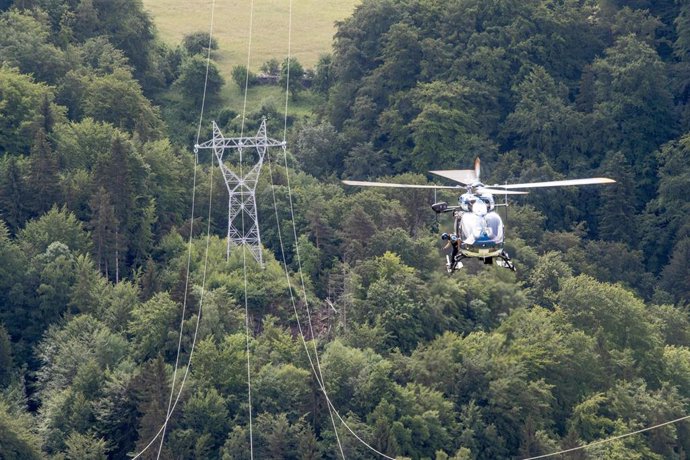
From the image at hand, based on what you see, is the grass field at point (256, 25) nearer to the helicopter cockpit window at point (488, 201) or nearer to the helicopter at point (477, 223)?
the helicopter at point (477, 223)

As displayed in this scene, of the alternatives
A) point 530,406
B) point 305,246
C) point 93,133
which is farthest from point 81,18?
point 530,406

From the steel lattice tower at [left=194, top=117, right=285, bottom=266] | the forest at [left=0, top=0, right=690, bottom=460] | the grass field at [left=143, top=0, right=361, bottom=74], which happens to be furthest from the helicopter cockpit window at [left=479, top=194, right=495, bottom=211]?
the grass field at [left=143, top=0, right=361, bottom=74]

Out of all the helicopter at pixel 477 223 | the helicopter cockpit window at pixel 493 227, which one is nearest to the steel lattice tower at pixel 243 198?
the helicopter at pixel 477 223

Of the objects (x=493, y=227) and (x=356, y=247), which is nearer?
(x=493, y=227)

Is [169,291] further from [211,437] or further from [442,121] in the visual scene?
[442,121]

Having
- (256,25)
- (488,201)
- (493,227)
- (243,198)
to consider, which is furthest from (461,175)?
(256,25)

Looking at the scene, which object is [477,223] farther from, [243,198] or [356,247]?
[243,198]
